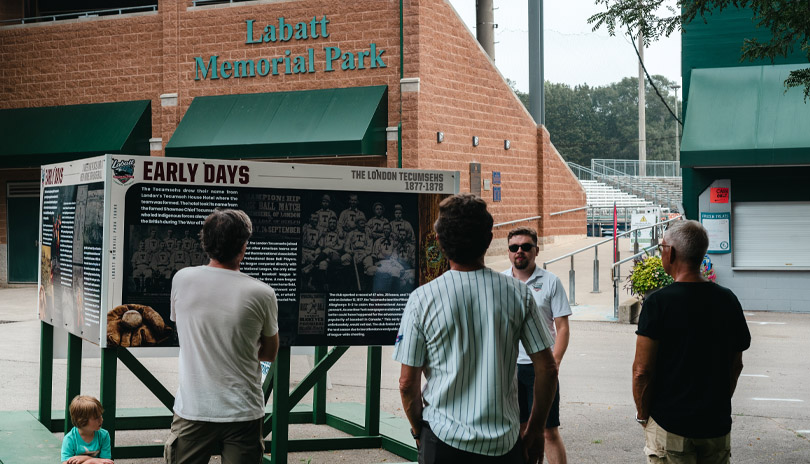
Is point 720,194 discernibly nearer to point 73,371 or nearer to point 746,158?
point 746,158

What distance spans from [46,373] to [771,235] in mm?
15303

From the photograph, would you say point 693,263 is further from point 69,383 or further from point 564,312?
point 69,383

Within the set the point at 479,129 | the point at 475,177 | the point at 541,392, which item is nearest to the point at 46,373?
the point at 541,392

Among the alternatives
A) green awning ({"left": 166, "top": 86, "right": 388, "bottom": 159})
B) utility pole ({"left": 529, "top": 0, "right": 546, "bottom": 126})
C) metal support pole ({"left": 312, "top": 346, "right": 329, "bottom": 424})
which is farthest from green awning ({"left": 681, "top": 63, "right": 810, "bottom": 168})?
metal support pole ({"left": 312, "top": 346, "right": 329, "bottom": 424})

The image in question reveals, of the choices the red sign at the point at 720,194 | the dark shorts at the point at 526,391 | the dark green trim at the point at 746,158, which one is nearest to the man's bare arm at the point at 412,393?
the dark shorts at the point at 526,391

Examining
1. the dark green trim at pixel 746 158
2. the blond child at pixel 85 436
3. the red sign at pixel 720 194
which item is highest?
the dark green trim at pixel 746 158

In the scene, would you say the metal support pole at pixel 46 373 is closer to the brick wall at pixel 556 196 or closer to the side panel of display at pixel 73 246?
the side panel of display at pixel 73 246

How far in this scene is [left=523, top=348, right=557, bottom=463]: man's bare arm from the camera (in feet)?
11.6

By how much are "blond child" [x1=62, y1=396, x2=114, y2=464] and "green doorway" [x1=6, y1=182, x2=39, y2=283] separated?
70.9ft

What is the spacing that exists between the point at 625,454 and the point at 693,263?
3636 millimetres

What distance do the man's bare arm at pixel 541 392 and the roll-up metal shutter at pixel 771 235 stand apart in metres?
16.4

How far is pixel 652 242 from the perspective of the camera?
23562mm

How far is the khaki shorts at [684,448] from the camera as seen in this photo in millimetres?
4039

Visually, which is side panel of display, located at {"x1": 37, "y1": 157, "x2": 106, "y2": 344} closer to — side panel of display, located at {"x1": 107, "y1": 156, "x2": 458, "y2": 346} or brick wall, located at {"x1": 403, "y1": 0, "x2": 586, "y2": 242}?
side panel of display, located at {"x1": 107, "y1": 156, "x2": 458, "y2": 346}
